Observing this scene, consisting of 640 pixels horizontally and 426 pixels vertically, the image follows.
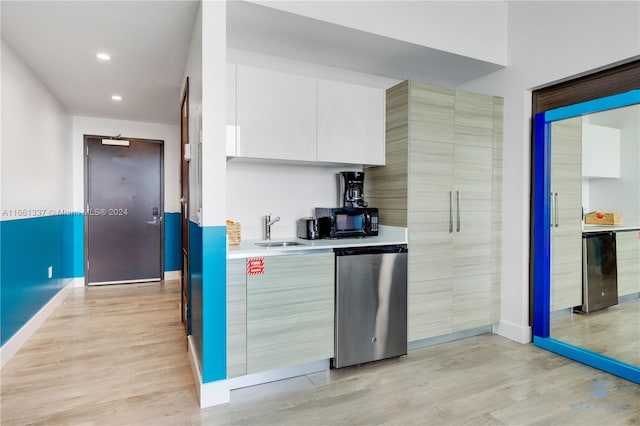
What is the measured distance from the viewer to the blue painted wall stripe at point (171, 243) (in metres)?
5.47

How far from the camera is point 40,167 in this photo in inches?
140

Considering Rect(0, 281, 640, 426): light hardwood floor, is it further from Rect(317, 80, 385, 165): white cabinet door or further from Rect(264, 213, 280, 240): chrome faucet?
Rect(317, 80, 385, 165): white cabinet door

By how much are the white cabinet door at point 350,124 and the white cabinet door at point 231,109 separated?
0.66 metres

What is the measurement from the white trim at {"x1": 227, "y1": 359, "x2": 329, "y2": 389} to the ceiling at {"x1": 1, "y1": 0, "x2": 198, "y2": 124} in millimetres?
2404

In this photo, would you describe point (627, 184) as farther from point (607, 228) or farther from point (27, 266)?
point (27, 266)

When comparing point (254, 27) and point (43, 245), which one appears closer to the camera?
point (254, 27)

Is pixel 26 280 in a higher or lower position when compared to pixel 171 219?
lower

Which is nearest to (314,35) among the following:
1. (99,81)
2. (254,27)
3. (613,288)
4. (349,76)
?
(254,27)

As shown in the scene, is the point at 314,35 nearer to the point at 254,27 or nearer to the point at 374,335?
the point at 254,27

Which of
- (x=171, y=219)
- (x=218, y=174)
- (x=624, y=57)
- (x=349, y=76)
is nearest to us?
(x=218, y=174)

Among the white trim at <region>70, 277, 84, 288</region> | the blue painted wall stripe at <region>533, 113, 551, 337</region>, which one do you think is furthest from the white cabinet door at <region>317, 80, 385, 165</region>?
the white trim at <region>70, 277, 84, 288</region>

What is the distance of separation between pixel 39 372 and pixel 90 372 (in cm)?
36

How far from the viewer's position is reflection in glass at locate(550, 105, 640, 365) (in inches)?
94.0

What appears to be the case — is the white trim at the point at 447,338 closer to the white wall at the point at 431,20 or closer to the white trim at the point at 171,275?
the white wall at the point at 431,20
